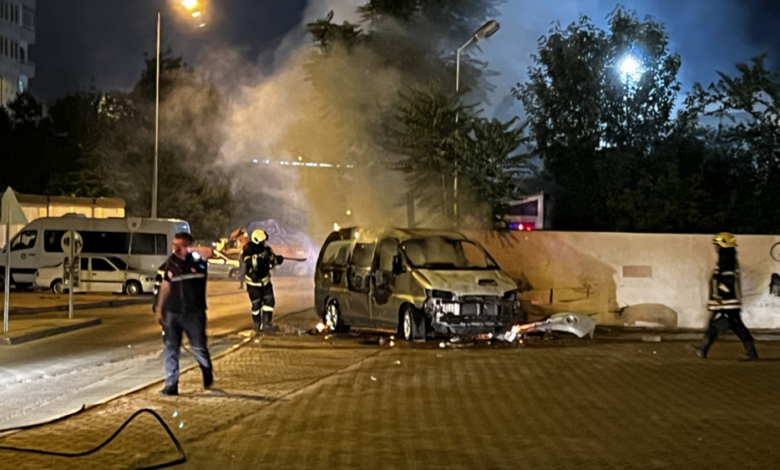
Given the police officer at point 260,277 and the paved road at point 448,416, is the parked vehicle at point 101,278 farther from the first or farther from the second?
the paved road at point 448,416

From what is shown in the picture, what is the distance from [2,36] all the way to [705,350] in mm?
Answer: 80913

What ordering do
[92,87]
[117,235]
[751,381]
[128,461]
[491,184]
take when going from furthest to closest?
[92,87]
[117,235]
[491,184]
[751,381]
[128,461]

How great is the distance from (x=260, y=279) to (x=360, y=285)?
1.72m

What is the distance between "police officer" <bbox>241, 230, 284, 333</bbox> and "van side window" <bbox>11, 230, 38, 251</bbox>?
14925mm

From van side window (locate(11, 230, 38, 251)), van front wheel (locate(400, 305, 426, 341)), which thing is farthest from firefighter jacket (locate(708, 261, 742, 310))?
van side window (locate(11, 230, 38, 251))

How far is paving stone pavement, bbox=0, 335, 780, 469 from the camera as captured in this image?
7.27 meters

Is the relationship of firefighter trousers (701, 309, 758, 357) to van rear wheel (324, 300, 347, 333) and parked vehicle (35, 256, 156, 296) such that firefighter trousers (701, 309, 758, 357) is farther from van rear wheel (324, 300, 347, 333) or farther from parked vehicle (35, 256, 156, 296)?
parked vehicle (35, 256, 156, 296)

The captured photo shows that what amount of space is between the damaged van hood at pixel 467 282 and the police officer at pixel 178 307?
17.1ft

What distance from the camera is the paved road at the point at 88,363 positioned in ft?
32.8

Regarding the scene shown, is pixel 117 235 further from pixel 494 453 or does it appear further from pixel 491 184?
pixel 494 453

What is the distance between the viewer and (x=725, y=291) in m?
12.9

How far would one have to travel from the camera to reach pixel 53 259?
28.4 m

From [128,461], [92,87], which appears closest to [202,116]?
[92,87]

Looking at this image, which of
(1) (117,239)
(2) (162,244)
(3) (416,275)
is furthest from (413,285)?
(1) (117,239)
